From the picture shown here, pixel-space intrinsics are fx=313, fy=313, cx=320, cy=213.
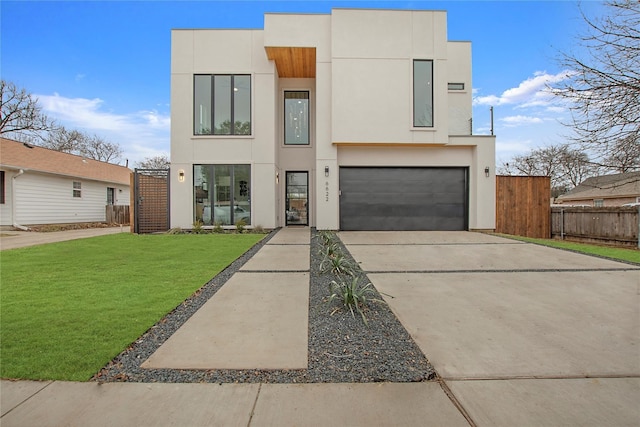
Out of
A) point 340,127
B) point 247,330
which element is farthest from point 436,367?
point 340,127

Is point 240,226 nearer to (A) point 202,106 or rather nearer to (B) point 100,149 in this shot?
(A) point 202,106

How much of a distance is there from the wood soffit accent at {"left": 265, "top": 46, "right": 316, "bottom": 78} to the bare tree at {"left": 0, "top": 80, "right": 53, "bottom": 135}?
20.4 m

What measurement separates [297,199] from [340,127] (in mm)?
3590

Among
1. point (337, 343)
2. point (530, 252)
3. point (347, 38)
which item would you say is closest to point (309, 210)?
point (347, 38)

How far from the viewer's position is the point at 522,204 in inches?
472

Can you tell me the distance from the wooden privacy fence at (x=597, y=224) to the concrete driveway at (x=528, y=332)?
6520mm

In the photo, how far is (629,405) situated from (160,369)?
114 inches

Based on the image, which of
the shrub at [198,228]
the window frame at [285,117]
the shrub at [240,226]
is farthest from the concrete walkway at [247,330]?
the window frame at [285,117]

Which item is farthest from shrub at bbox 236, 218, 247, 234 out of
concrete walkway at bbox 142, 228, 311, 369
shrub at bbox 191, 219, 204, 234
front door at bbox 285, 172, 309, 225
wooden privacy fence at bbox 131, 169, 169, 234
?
concrete walkway at bbox 142, 228, 311, 369

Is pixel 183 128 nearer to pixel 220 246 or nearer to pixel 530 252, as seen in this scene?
pixel 220 246

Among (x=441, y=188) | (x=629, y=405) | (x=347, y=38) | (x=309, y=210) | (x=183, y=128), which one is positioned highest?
(x=347, y=38)

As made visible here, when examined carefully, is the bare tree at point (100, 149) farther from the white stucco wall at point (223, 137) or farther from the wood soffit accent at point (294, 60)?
the wood soffit accent at point (294, 60)

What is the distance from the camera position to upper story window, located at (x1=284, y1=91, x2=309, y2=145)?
12906 mm

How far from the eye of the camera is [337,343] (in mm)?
2582
